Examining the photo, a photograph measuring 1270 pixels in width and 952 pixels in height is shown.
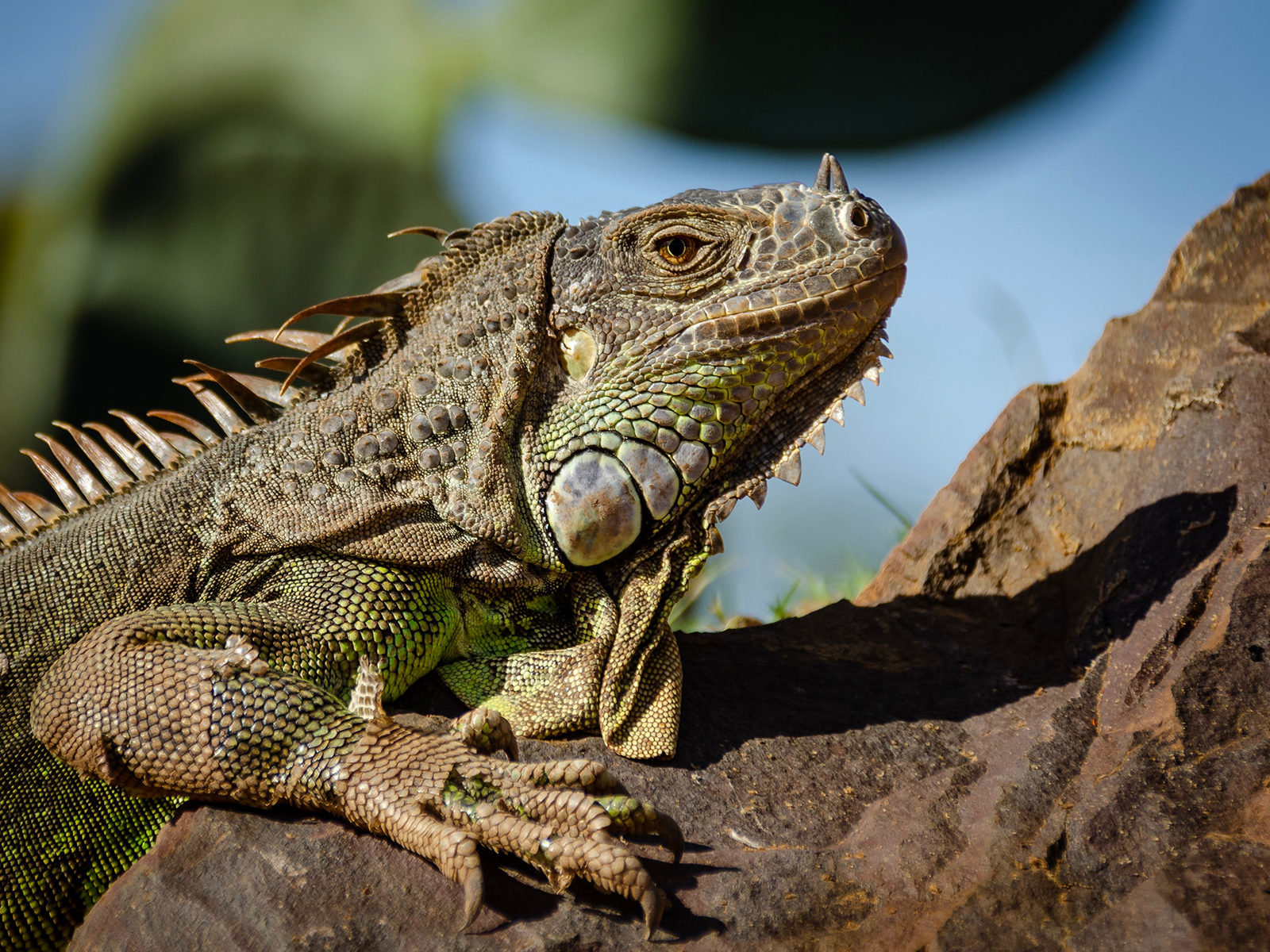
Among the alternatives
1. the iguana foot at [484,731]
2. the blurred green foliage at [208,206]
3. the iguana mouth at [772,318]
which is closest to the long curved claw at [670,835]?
the iguana foot at [484,731]

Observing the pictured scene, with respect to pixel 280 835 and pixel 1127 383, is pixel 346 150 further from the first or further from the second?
pixel 280 835

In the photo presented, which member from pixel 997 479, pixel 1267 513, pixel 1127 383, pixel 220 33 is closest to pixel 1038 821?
pixel 1267 513

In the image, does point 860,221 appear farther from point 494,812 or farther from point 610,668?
point 494,812

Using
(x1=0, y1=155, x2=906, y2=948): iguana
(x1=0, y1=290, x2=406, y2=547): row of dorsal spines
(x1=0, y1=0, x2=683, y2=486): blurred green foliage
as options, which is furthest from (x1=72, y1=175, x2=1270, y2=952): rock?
(x1=0, y1=0, x2=683, y2=486): blurred green foliage

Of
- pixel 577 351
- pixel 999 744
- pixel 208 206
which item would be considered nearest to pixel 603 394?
pixel 577 351

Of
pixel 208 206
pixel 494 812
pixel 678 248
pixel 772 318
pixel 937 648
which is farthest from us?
pixel 208 206

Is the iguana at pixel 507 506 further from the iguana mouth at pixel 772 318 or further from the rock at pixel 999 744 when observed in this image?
the rock at pixel 999 744

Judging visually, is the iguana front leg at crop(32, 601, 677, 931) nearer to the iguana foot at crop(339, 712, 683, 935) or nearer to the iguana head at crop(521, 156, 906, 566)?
the iguana foot at crop(339, 712, 683, 935)
